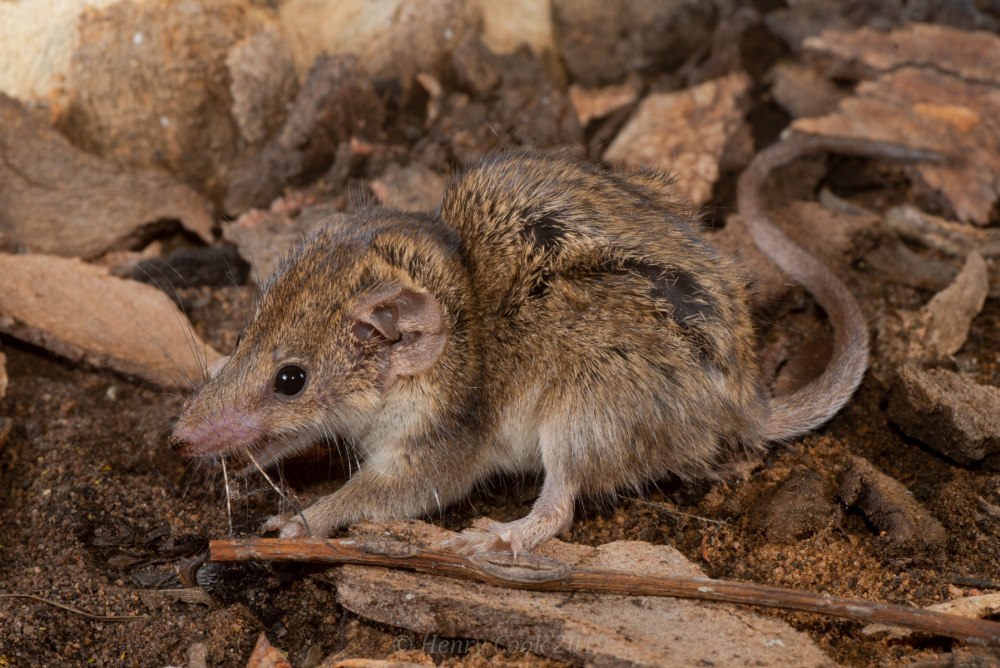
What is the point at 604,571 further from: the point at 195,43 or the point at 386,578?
the point at 195,43

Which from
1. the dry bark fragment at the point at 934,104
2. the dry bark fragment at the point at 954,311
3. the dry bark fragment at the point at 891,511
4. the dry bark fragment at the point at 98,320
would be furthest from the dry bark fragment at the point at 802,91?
the dry bark fragment at the point at 98,320

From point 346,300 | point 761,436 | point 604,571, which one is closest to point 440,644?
point 604,571

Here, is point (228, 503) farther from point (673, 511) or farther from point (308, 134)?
point (308, 134)

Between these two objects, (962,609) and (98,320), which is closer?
(962,609)

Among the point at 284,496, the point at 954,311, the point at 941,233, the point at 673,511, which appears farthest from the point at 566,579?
the point at 941,233

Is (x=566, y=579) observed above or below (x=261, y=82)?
below

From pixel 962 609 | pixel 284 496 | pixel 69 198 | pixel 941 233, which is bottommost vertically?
pixel 284 496
